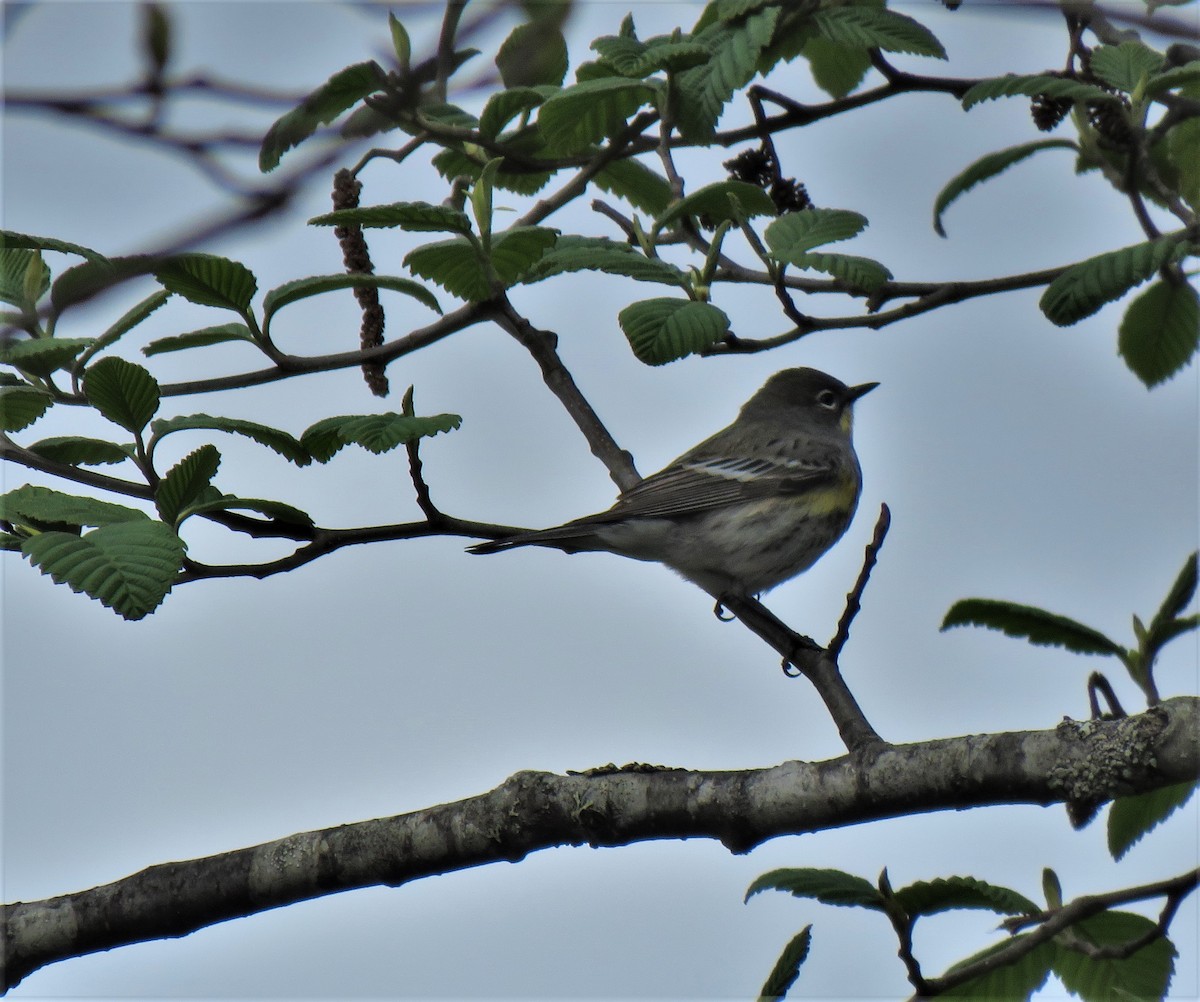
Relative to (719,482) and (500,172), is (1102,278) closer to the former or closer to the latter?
(500,172)

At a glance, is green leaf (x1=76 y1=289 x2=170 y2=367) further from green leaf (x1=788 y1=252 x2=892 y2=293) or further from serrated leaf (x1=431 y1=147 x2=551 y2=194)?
green leaf (x1=788 y1=252 x2=892 y2=293)

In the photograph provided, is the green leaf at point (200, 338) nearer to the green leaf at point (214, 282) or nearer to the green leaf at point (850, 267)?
the green leaf at point (214, 282)

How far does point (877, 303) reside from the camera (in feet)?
13.4

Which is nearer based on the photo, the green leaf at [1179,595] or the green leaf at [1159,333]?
the green leaf at [1179,595]

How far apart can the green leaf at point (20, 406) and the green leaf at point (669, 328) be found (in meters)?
1.52

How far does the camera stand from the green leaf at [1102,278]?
341 cm

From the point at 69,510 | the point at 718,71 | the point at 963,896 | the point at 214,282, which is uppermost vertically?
the point at 718,71

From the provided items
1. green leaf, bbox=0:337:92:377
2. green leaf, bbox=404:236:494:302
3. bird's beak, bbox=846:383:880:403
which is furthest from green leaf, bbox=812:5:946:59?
bird's beak, bbox=846:383:880:403

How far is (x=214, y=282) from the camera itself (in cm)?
345

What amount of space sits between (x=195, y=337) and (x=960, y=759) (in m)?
2.21

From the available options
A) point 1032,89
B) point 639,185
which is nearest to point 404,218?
point 639,185

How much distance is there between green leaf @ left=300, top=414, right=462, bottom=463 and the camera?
131 inches

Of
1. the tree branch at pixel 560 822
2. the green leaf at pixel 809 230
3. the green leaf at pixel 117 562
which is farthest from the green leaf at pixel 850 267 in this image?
the green leaf at pixel 117 562

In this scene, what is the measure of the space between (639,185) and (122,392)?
1.96 metres
